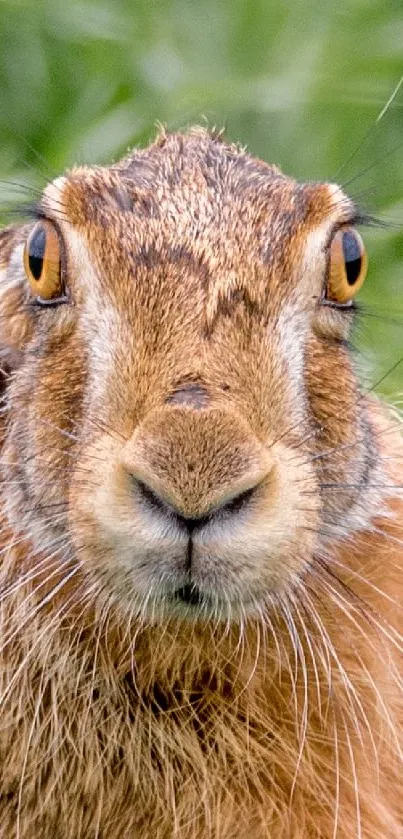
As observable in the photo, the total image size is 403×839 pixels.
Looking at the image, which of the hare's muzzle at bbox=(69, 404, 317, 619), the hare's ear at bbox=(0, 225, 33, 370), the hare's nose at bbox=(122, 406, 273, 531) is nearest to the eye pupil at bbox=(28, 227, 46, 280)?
the hare's ear at bbox=(0, 225, 33, 370)

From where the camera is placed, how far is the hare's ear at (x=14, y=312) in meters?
3.31

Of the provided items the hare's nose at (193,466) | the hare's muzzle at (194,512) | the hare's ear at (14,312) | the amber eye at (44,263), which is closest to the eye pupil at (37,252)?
the amber eye at (44,263)

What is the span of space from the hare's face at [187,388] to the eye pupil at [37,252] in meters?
0.04

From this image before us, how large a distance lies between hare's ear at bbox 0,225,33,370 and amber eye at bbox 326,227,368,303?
1.98ft

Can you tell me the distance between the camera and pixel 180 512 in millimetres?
2596

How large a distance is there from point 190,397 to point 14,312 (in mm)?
768

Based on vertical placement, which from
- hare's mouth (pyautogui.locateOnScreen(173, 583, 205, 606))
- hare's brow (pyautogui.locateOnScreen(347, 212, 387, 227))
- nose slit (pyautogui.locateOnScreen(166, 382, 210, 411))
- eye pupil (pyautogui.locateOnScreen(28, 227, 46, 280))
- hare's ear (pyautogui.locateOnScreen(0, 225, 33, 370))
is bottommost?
hare's mouth (pyautogui.locateOnScreen(173, 583, 205, 606))

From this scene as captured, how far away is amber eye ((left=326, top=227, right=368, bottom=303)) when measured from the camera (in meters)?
3.12

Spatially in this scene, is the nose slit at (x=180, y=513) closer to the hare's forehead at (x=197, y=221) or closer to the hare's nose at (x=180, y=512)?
the hare's nose at (x=180, y=512)

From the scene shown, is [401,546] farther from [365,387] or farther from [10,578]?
[10,578]

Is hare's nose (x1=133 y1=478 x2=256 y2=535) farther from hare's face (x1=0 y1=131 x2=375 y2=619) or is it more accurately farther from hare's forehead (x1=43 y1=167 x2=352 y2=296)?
hare's forehead (x1=43 y1=167 x2=352 y2=296)

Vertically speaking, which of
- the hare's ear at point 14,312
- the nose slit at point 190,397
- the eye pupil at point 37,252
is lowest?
the nose slit at point 190,397

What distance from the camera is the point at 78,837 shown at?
3350 mm

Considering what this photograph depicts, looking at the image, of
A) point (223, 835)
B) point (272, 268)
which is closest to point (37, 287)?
point (272, 268)
